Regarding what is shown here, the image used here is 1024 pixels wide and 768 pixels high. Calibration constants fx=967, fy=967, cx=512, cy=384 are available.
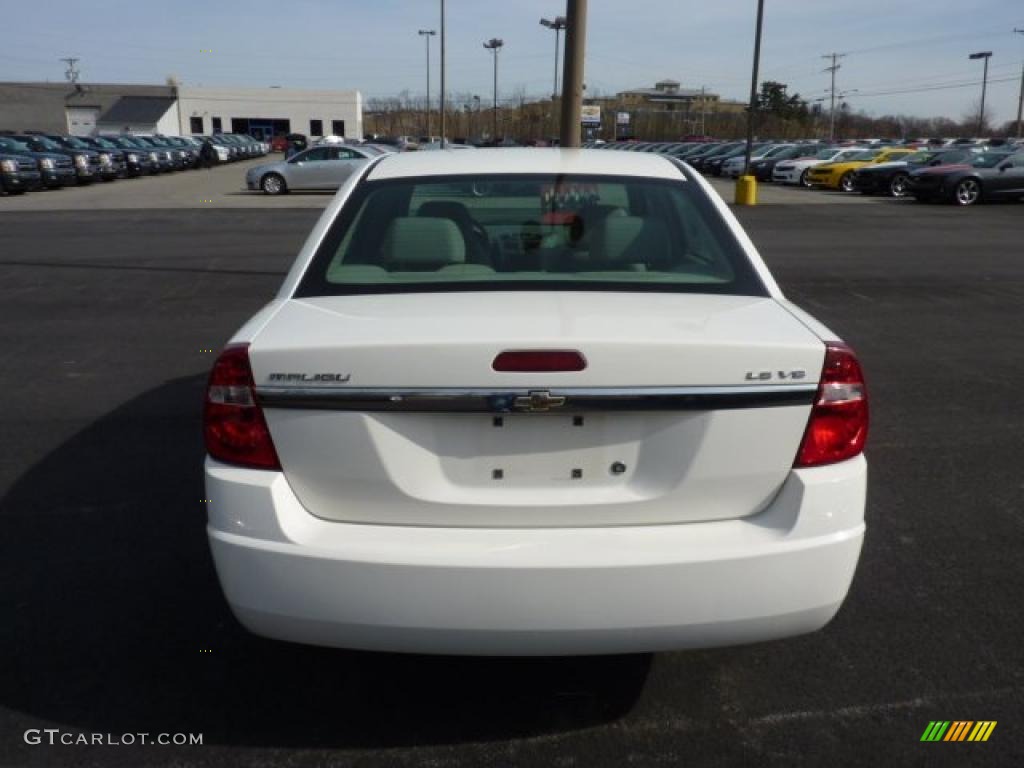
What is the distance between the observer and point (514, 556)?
2510mm

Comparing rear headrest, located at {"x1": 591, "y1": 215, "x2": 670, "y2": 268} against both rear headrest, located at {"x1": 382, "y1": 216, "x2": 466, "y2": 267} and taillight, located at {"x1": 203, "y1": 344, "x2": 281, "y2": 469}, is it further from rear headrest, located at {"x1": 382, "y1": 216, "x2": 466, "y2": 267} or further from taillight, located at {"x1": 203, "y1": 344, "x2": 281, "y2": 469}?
taillight, located at {"x1": 203, "y1": 344, "x2": 281, "y2": 469}

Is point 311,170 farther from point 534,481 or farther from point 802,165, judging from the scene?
point 534,481

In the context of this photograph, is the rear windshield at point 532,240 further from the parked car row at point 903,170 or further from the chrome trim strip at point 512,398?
the parked car row at point 903,170

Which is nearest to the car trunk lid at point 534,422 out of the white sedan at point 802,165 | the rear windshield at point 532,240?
the rear windshield at point 532,240

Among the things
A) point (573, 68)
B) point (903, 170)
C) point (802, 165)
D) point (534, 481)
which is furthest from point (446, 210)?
point (802, 165)

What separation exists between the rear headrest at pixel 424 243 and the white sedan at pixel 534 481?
731 mm

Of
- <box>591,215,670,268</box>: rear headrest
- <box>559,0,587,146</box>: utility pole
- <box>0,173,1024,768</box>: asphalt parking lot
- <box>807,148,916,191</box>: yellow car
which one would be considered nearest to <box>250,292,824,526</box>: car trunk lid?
<box>0,173,1024,768</box>: asphalt parking lot

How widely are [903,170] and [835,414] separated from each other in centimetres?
2916

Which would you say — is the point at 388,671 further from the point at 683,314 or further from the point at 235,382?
the point at 683,314

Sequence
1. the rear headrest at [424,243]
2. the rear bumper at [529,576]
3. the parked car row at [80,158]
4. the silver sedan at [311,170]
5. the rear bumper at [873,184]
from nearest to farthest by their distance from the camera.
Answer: the rear bumper at [529,576]
the rear headrest at [424,243]
the parked car row at [80,158]
the silver sedan at [311,170]
the rear bumper at [873,184]

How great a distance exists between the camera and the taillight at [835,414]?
8.68 feet

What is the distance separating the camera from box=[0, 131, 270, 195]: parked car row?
27344 mm

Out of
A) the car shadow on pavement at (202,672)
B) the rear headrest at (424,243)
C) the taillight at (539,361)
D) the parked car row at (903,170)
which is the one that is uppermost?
the rear headrest at (424,243)

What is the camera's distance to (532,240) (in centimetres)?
364
